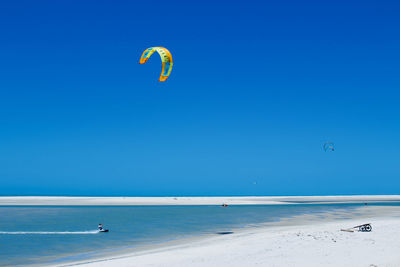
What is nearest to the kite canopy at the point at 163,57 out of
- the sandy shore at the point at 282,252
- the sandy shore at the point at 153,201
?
the sandy shore at the point at 282,252

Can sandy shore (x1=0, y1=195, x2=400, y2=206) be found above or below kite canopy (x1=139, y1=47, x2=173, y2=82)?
below

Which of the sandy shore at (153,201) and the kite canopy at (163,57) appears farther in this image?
the sandy shore at (153,201)

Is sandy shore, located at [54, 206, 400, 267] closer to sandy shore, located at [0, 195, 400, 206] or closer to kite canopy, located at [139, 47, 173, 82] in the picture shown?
kite canopy, located at [139, 47, 173, 82]

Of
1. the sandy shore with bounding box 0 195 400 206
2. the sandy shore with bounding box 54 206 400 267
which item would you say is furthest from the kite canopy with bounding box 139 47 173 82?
the sandy shore with bounding box 0 195 400 206

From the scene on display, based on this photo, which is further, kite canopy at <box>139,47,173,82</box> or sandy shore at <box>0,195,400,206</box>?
sandy shore at <box>0,195,400,206</box>

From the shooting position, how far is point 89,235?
21891mm

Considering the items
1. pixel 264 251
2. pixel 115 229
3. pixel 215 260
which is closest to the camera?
pixel 215 260

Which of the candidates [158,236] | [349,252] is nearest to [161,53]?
[158,236]

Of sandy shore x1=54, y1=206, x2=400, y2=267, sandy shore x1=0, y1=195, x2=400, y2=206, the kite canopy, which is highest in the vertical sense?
the kite canopy

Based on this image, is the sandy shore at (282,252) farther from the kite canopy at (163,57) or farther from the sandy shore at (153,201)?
the sandy shore at (153,201)

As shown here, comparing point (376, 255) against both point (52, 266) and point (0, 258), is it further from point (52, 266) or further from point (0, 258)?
point (0, 258)

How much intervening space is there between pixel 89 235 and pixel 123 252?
6.48m

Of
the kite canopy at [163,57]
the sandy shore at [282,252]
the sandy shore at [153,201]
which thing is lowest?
the sandy shore at [282,252]

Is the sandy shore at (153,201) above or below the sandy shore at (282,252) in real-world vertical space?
above
